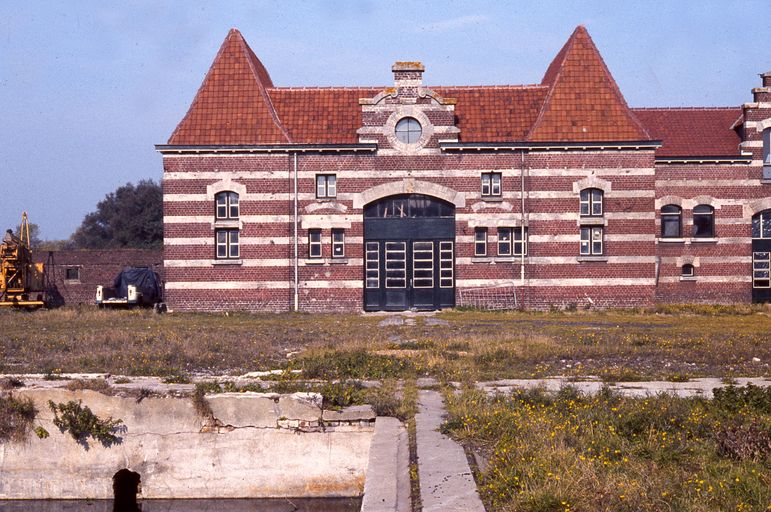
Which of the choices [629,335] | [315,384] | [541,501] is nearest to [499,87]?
[629,335]

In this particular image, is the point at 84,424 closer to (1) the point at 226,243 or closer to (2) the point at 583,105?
(1) the point at 226,243

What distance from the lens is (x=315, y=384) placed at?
42.1ft

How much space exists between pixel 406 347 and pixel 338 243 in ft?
49.2

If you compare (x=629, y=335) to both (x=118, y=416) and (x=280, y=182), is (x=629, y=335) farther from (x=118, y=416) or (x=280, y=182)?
(x=280, y=182)

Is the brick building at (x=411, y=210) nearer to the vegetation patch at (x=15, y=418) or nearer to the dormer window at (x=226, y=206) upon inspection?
the dormer window at (x=226, y=206)

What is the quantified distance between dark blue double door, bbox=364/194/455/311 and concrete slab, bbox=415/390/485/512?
2218 cm

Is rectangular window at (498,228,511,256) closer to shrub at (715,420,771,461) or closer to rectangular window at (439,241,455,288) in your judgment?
rectangular window at (439,241,455,288)

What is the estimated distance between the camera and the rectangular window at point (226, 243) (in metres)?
32.8

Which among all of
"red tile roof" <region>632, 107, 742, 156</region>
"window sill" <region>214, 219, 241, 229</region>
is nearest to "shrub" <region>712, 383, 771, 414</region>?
"window sill" <region>214, 219, 241, 229</region>

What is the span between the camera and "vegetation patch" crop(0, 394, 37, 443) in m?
12.3

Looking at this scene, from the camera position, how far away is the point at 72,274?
127 feet

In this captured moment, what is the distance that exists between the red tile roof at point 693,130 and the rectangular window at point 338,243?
1391 centimetres

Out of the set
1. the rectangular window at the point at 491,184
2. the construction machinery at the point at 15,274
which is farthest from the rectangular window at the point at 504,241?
the construction machinery at the point at 15,274

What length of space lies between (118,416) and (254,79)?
2386 cm
